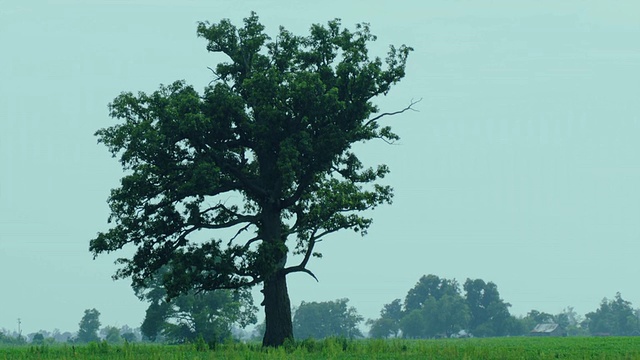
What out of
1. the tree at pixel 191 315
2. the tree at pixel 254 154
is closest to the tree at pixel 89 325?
the tree at pixel 191 315

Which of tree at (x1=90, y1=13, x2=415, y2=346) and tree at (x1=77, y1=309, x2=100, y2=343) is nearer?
tree at (x1=90, y1=13, x2=415, y2=346)

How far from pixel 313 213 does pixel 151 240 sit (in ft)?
29.7

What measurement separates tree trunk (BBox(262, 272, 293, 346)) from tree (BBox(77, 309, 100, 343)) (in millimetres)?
147150

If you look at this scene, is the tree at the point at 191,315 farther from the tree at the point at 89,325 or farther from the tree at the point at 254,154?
the tree at the point at 89,325

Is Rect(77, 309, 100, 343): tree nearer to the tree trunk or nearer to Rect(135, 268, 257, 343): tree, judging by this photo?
Rect(135, 268, 257, 343): tree

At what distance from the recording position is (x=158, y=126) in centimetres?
4481

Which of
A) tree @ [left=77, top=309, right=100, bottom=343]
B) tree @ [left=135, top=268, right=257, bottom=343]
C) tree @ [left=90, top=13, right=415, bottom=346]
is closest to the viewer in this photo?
tree @ [left=90, top=13, right=415, bottom=346]

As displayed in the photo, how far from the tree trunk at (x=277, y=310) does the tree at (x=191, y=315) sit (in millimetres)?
55517

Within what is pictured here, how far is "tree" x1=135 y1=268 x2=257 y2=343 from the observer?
10181 cm

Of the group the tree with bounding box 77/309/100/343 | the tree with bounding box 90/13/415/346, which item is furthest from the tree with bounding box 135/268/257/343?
the tree with bounding box 77/309/100/343

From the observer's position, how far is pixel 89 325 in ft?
617

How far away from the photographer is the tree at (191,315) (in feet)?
334

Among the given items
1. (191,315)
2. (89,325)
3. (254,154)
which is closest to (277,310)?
(254,154)

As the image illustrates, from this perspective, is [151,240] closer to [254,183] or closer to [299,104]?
[254,183]
